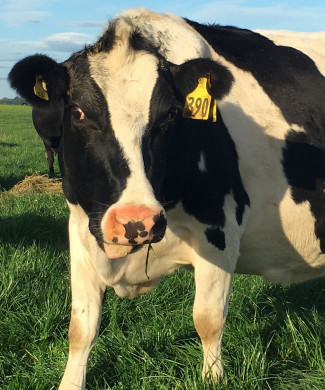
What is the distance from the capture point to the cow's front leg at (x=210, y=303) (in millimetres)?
3668

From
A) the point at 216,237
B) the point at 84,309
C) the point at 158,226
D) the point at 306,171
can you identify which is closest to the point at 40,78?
the point at 158,226

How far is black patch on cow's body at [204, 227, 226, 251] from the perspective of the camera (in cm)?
362

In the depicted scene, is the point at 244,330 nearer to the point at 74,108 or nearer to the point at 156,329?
the point at 156,329

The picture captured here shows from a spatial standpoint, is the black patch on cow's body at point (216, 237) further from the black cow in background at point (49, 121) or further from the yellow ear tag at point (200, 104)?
the black cow in background at point (49, 121)

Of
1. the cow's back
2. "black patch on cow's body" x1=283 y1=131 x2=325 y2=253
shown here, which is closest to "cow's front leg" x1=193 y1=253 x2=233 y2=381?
the cow's back

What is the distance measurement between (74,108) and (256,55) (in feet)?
5.36

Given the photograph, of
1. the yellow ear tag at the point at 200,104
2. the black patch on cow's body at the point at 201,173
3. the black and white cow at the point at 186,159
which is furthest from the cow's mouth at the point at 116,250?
the yellow ear tag at the point at 200,104

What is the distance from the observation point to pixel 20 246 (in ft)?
19.0

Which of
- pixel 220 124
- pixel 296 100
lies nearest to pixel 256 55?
pixel 296 100

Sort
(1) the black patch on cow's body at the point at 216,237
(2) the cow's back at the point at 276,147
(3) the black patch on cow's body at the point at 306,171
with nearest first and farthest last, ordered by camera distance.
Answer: (1) the black patch on cow's body at the point at 216,237, (2) the cow's back at the point at 276,147, (3) the black patch on cow's body at the point at 306,171

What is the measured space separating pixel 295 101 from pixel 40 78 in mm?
1809

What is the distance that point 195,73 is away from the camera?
133 inches

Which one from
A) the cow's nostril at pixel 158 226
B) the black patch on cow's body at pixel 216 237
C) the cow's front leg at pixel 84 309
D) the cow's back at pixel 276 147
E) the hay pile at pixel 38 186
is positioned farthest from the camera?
the hay pile at pixel 38 186

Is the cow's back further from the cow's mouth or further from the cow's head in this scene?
the cow's mouth
